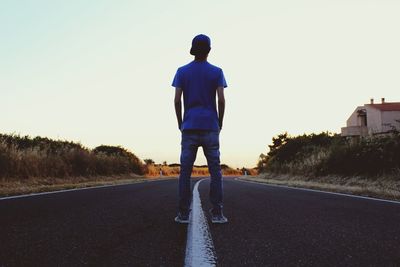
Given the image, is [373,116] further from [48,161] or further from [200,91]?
[200,91]

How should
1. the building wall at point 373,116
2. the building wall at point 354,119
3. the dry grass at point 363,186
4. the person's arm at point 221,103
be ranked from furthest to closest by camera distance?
the building wall at point 354,119
the building wall at point 373,116
the dry grass at point 363,186
the person's arm at point 221,103

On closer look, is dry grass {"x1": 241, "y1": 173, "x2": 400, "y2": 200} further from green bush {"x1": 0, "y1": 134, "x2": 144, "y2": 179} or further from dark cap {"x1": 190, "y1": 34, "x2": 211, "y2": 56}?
green bush {"x1": 0, "y1": 134, "x2": 144, "y2": 179}

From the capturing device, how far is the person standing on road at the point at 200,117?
16.0 feet

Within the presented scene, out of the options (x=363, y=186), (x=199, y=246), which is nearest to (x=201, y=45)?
(x=199, y=246)

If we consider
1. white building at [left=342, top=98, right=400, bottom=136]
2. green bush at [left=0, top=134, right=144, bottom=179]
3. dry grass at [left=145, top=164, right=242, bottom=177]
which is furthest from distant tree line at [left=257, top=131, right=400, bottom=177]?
white building at [left=342, top=98, right=400, bottom=136]

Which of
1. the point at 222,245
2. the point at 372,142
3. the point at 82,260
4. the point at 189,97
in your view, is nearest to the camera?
the point at 82,260

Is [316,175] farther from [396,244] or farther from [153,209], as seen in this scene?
[396,244]

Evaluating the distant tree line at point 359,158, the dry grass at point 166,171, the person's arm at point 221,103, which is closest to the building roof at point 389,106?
the dry grass at point 166,171

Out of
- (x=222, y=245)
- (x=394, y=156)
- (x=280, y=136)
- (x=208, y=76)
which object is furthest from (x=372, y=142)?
(x=280, y=136)

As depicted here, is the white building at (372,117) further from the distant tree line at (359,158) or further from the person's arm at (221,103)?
the person's arm at (221,103)

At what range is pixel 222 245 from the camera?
3.44m

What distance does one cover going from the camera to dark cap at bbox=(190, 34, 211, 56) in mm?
4887

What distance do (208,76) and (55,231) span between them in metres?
2.39

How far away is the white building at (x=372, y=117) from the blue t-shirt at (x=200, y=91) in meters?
39.9
